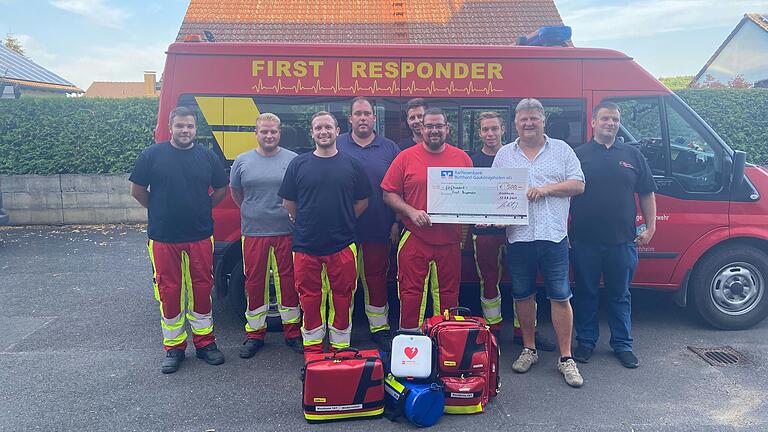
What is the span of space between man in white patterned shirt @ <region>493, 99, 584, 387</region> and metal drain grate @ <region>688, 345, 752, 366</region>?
1.18m

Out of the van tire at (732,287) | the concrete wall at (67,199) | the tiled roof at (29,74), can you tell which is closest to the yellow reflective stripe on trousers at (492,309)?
the van tire at (732,287)

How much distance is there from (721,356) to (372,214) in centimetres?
298

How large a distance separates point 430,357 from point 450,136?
204 cm

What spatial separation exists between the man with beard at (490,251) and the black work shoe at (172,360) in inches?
95.6

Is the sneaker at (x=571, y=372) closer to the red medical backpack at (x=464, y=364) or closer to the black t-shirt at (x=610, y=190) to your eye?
the red medical backpack at (x=464, y=364)

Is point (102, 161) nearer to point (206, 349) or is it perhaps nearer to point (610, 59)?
point (206, 349)

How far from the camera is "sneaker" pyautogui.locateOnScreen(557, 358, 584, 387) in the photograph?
3773 millimetres

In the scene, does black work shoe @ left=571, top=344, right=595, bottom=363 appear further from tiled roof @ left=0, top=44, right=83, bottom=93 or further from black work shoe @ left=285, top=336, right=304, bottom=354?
tiled roof @ left=0, top=44, right=83, bottom=93

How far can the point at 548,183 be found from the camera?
382cm

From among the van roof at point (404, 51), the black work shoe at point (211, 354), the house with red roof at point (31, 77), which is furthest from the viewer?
the house with red roof at point (31, 77)

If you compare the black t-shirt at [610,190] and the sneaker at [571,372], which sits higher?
the black t-shirt at [610,190]

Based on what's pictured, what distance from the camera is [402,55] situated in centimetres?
455

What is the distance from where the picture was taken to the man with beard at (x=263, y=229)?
421 centimetres

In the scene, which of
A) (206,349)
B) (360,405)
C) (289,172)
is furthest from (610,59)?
(206,349)
